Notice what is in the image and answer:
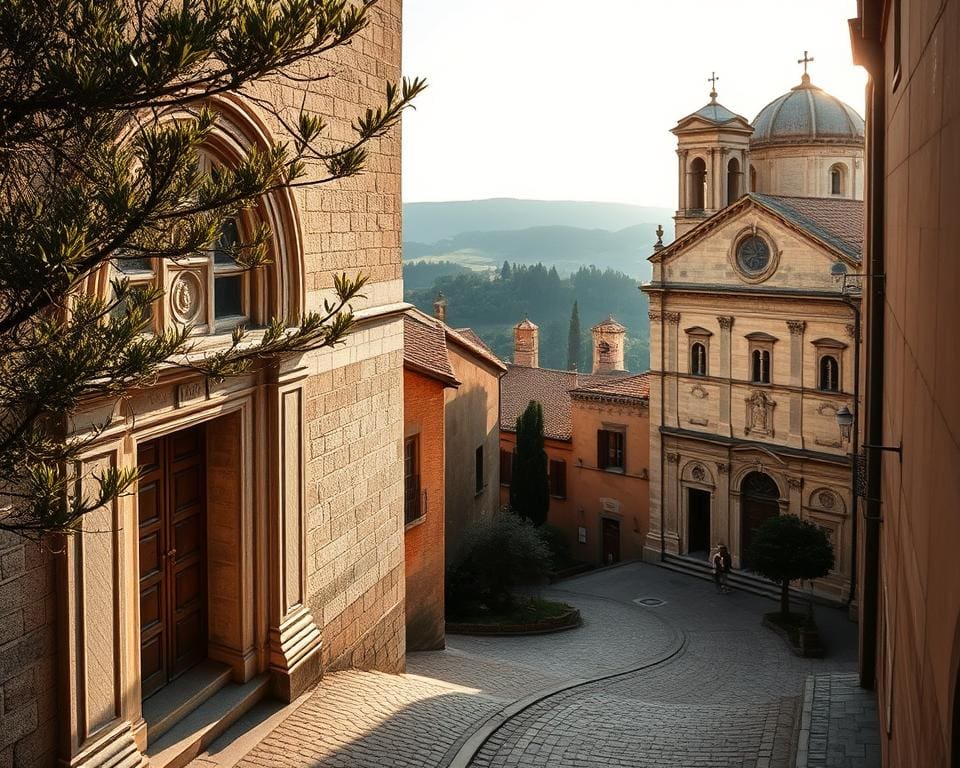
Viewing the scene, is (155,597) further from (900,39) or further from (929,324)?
(900,39)

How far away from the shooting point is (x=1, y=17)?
4.63 m

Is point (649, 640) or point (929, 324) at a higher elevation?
point (929, 324)

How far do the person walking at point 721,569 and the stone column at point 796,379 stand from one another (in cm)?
370

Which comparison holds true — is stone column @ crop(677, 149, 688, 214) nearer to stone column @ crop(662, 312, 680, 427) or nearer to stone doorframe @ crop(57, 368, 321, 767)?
stone column @ crop(662, 312, 680, 427)

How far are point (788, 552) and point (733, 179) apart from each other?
13.7 meters

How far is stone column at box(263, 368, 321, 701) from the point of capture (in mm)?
9562

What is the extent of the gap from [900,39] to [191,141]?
235 inches

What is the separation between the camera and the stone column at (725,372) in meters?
31.4

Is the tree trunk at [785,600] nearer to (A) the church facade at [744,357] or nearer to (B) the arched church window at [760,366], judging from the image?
(A) the church facade at [744,357]

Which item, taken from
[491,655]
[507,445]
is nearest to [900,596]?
[491,655]

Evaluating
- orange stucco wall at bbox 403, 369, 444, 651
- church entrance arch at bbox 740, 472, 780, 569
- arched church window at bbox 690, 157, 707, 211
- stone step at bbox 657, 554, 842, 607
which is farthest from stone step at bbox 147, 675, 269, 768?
arched church window at bbox 690, 157, 707, 211

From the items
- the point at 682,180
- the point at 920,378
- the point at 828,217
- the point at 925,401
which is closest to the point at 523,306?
the point at 682,180

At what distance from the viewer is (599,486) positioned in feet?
119

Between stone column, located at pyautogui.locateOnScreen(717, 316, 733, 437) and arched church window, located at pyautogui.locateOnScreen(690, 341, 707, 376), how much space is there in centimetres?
72
